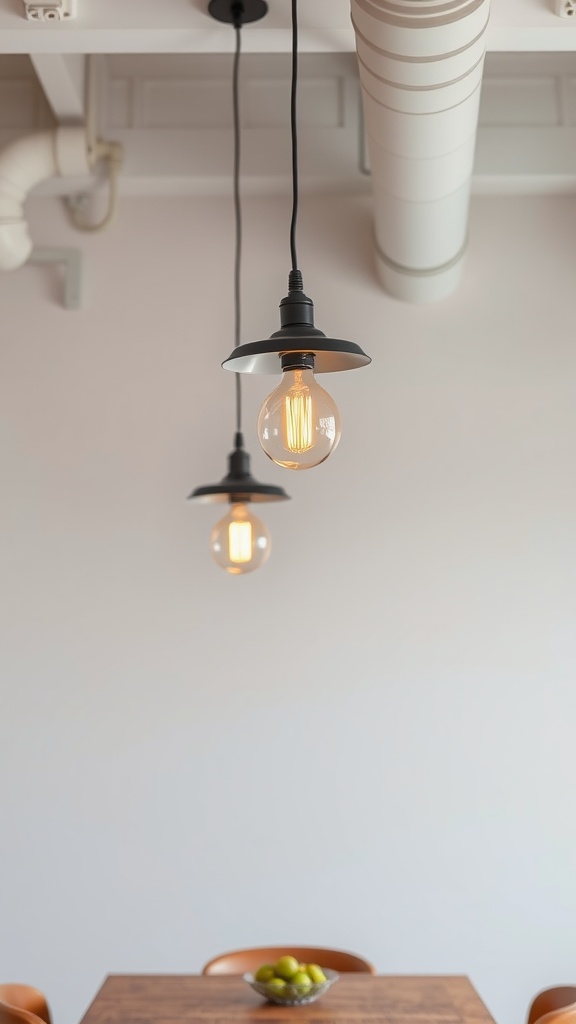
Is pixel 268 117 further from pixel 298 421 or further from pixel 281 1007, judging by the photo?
pixel 281 1007

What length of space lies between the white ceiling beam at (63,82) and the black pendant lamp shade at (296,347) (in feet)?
4.81

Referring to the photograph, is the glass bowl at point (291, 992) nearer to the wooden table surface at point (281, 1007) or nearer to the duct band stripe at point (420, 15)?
the wooden table surface at point (281, 1007)

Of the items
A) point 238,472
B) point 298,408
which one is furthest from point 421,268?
point 298,408

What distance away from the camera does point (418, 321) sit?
2.95 metres

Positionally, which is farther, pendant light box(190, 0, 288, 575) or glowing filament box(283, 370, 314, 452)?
pendant light box(190, 0, 288, 575)

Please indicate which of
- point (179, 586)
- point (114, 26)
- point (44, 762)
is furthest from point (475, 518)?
point (114, 26)

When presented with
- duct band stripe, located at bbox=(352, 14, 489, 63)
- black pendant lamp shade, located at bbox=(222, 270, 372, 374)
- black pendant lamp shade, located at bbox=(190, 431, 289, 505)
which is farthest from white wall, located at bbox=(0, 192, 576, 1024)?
black pendant lamp shade, located at bbox=(222, 270, 372, 374)

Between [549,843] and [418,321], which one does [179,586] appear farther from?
[549,843]

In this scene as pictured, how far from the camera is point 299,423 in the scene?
1.39m

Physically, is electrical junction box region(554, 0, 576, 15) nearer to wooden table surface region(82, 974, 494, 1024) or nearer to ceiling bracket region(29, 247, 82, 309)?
ceiling bracket region(29, 247, 82, 309)

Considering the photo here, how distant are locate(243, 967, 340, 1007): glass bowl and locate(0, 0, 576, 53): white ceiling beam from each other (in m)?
2.01

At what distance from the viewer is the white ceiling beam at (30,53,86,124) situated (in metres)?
2.49

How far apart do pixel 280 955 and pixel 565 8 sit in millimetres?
2301

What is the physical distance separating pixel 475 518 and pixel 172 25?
5.26 ft
